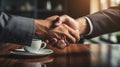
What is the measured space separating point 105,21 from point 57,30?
50 centimetres

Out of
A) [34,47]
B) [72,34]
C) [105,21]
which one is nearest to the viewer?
[34,47]

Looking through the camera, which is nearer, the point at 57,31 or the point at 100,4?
the point at 57,31

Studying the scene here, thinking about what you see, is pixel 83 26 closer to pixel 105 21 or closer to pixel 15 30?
pixel 105 21

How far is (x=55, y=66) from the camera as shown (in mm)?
1199

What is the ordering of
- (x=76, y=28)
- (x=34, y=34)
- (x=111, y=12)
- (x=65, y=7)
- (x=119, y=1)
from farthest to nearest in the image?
(x=119, y=1) → (x=65, y=7) → (x=111, y=12) → (x=76, y=28) → (x=34, y=34)

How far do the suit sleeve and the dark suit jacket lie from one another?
0.66 m

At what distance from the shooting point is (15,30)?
61.1 inches

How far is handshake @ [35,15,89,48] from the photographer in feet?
5.82

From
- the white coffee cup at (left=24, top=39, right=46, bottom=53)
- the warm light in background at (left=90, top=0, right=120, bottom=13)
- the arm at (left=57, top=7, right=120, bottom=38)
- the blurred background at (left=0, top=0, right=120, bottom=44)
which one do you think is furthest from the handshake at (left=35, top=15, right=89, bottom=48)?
the warm light in background at (left=90, top=0, right=120, bottom=13)

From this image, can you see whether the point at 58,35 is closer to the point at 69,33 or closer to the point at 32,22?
the point at 69,33

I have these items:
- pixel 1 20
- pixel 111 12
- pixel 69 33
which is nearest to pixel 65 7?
pixel 111 12

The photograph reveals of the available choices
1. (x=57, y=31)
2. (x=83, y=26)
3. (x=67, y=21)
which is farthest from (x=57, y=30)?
(x=83, y=26)

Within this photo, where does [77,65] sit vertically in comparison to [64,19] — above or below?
below

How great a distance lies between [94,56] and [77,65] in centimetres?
→ 30
